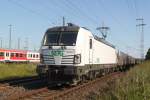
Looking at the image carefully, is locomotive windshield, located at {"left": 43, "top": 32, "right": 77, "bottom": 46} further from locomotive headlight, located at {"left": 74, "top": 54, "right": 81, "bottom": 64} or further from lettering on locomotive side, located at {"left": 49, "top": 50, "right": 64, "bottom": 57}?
locomotive headlight, located at {"left": 74, "top": 54, "right": 81, "bottom": 64}

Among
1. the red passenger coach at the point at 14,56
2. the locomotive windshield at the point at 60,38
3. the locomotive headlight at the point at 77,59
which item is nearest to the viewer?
the locomotive headlight at the point at 77,59

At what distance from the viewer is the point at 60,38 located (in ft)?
57.4

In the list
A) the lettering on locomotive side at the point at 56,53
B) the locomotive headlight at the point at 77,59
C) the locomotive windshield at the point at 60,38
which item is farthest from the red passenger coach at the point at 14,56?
the locomotive headlight at the point at 77,59

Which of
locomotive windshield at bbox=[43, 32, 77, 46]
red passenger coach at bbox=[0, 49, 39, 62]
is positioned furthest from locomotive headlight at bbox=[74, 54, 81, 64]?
red passenger coach at bbox=[0, 49, 39, 62]

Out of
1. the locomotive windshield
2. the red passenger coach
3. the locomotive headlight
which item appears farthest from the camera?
the red passenger coach

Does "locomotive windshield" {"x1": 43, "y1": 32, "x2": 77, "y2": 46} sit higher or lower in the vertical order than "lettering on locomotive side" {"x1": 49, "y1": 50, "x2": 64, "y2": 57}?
higher

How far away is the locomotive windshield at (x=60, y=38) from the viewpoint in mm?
17234

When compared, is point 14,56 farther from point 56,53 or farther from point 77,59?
point 77,59

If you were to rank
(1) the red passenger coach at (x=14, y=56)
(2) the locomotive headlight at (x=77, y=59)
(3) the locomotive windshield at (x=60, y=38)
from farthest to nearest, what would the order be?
1. (1) the red passenger coach at (x=14, y=56)
2. (3) the locomotive windshield at (x=60, y=38)
3. (2) the locomotive headlight at (x=77, y=59)

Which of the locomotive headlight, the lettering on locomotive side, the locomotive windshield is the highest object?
the locomotive windshield

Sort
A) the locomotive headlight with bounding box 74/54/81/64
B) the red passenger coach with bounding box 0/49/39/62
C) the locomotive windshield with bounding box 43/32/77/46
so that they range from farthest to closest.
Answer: the red passenger coach with bounding box 0/49/39/62
the locomotive windshield with bounding box 43/32/77/46
the locomotive headlight with bounding box 74/54/81/64

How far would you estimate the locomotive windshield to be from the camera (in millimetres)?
17234

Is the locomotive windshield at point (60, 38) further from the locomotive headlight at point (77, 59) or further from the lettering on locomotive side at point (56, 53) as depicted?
the locomotive headlight at point (77, 59)

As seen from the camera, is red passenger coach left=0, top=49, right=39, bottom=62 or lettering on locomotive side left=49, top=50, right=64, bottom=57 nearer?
lettering on locomotive side left=49, top=50, right=64, bottom=57
